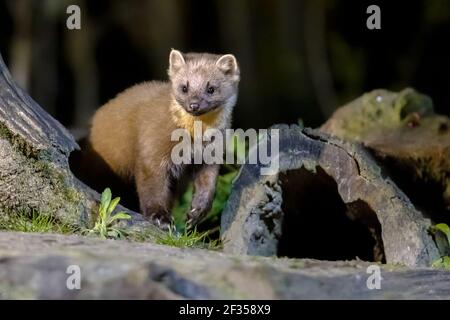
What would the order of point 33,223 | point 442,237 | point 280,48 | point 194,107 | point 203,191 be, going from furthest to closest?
point 280,48
point 203,191
point 194,107
point 442,237
point 33,223

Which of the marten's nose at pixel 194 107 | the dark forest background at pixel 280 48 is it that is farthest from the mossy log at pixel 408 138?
the dark forest background at pixel 280 48

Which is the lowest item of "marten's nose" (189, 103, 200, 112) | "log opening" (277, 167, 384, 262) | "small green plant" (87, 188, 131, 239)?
"log opening" (277, 167, 384, 262)

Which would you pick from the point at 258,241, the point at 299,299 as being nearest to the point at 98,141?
the point at 258,241

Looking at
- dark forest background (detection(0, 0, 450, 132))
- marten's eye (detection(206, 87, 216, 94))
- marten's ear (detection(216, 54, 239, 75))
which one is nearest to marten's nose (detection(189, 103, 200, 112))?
marten's eye (detection(206, 87, 216, 94))

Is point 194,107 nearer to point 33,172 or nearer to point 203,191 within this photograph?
point 203,191

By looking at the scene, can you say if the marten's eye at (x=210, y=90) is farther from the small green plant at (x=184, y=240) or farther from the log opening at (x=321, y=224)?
the small green plant at (x=184, y=240)

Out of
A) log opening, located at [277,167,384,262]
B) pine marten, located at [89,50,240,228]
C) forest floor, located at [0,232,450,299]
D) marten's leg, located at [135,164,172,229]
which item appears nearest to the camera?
forest floor, located at [0,232,450,299]

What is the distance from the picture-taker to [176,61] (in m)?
7.87

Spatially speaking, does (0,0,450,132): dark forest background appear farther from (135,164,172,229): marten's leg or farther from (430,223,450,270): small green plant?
(430,223,450,270): small green plant

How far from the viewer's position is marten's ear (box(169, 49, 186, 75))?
7.83 metres

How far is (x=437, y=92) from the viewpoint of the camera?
632 inches

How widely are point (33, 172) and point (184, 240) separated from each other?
3.69ft

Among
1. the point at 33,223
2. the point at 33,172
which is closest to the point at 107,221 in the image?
the point at 33,223

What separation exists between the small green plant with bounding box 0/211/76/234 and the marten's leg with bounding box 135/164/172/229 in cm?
102
